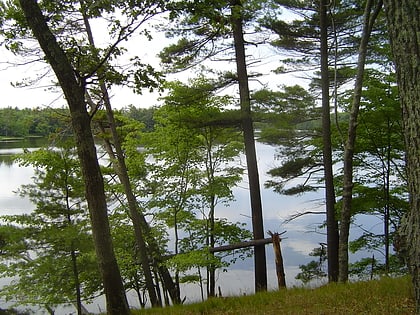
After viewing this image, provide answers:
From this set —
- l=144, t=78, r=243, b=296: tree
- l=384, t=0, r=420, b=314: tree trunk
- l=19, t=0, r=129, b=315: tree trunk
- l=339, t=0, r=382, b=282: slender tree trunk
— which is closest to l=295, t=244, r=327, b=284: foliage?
l=144, t=78, r=243, b=296: tree

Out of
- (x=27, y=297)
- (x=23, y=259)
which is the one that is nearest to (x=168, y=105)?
(x=23, y=259)

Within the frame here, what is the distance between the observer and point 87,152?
3.89 metres

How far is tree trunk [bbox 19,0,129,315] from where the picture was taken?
3725mm

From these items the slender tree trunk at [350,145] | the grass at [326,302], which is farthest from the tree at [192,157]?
the grass at [326,302]

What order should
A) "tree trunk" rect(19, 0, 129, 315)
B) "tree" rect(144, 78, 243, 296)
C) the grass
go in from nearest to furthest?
1. "tree trunk" rect(19, 0, 129, 315)
2. the grass
3. "tree" rect(144, 78, 243, 296)

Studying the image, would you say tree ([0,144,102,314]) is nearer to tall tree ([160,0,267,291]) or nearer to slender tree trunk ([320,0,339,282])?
tall tree ([160,0,267,291])

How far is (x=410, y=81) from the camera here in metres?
2.24

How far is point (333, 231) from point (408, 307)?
18.5ft

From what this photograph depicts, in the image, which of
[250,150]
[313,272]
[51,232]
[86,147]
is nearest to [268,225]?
[313,272]

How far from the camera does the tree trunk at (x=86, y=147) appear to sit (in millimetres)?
3725

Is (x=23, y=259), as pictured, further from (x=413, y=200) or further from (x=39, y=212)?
(x=413, y=200)

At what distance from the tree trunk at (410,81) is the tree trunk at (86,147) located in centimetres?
305

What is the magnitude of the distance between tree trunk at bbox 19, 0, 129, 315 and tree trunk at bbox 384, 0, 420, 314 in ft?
10.0

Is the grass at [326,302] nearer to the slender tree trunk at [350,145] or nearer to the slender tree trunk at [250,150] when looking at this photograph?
the slender tree trunk at [350,145]
